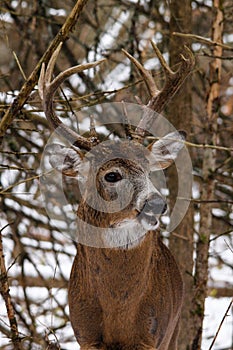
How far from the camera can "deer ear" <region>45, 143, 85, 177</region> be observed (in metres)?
4.37

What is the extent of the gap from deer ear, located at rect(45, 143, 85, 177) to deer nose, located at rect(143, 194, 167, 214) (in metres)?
0.53

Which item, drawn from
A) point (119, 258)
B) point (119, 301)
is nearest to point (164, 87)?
point (119, 258)

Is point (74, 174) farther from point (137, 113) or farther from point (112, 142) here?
point (137, 113)

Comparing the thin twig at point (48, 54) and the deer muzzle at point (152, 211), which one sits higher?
the thin twig at point (48, 54)

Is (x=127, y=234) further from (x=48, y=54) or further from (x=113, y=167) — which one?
(x=48, y=54)

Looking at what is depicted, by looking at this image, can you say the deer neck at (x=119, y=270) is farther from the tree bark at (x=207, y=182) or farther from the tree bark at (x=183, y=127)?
the tree bark at (x=183, y=127)

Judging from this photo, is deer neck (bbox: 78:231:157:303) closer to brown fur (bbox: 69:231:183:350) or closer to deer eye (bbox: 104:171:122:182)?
brown fur (bbox: 69:231:183:350)

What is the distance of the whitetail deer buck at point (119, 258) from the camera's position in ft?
13.8

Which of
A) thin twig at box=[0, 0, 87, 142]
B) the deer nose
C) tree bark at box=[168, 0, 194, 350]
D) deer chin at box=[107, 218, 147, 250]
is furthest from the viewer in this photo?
tree bark at box=[168, 0, 194, 350]

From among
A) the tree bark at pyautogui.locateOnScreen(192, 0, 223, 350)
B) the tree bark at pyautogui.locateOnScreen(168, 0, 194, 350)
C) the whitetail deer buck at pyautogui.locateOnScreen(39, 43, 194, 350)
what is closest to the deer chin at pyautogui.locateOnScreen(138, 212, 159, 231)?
the whitetail deer buck at pyautogui.locateOnScreen(39, 43, 194, 350)

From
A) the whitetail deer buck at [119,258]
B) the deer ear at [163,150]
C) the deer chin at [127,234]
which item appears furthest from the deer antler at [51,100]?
the deer chin at [127,234]

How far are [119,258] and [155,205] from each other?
41 cm

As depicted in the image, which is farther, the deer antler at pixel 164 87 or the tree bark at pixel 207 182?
the tree bark at pixel 207 182

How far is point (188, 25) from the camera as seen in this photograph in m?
6.45
